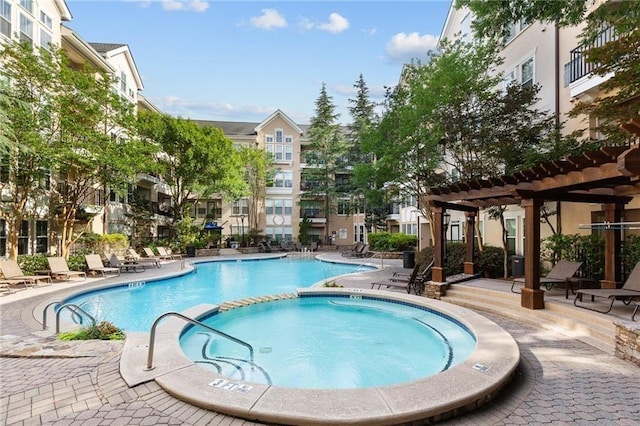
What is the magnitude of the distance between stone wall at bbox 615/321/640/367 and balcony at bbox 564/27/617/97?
25.5 ft

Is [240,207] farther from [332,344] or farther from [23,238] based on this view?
[332,344]

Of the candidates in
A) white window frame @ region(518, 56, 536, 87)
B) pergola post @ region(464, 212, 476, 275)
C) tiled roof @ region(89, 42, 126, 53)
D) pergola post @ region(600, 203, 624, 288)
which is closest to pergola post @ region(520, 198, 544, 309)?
pergola post @ region(600, 203, 624, 288)

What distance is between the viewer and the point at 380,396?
4.16 m

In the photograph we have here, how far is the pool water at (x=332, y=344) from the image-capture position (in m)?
6.28

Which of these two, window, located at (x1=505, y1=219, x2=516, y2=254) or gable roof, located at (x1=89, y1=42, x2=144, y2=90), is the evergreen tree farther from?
window, located at (x1=505, y1=219, x2=516, y2=254)

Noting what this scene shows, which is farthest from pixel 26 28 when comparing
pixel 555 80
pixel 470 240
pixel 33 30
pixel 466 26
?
pixel 555 80

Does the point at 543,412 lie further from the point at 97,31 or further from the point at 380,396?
the point at 97,31

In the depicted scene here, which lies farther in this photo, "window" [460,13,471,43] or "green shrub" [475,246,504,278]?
"window" [460,13,471,43]

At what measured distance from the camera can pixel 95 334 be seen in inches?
263

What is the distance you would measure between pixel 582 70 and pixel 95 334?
1514cm

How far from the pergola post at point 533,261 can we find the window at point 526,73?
844 cm

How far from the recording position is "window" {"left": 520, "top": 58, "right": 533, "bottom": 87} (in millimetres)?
14505

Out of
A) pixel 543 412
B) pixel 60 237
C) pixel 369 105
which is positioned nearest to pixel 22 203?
pixel 60 237

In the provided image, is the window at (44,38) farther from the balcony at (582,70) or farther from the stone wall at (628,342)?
the stone wall at (628,342)
